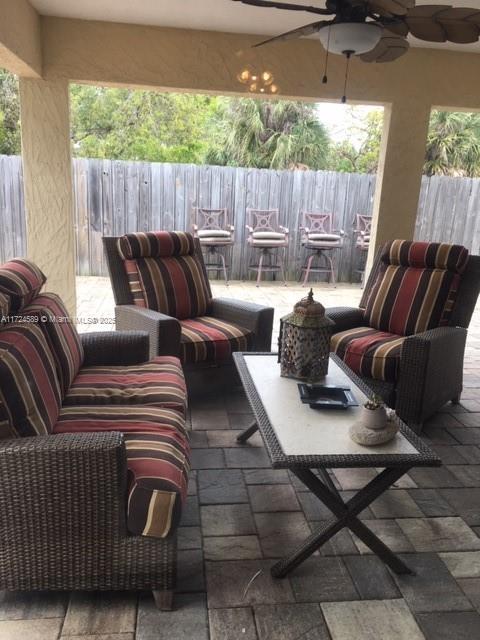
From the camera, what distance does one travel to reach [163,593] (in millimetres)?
1637

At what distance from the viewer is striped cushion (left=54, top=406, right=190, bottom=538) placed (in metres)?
1.55

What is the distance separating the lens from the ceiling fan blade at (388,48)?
251cm

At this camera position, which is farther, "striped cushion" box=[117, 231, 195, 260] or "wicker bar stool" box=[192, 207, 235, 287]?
"wicker bar stool" box=[192, 207, 235, 287]

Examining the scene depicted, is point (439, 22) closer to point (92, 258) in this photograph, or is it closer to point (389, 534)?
point (389, 534)

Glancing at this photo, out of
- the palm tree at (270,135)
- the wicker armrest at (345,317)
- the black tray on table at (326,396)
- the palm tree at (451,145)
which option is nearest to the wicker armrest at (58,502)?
the black tray on table at (326,396)

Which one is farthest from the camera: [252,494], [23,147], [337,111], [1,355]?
[337,111]

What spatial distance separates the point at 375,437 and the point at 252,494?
74cm

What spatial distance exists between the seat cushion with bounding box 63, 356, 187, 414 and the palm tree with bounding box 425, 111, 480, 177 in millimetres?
10260

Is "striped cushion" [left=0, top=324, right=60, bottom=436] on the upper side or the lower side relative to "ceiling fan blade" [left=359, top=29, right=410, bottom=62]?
lower

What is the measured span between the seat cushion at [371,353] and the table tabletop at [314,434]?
65 cm

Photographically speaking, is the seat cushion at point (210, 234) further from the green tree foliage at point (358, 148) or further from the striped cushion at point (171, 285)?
the green tree foliage at point (358, 148)

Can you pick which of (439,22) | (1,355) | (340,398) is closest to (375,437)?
(340,398)

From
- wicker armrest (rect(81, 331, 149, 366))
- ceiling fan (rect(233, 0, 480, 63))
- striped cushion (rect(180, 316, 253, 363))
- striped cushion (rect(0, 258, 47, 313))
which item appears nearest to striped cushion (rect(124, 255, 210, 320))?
striped cushion (rect(180, 316, 253, 363))

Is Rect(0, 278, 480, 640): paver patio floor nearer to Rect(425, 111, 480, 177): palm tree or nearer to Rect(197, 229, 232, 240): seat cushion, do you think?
Rect(197, 229, 232, 240): seat cushion
